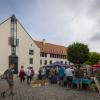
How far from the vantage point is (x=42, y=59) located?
82750mm

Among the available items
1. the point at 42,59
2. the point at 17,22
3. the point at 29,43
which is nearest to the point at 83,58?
the point at 42,59

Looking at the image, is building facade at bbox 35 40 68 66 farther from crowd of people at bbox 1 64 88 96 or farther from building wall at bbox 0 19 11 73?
crowd of people at bbox 1 64 88 96

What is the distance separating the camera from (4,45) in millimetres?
61875

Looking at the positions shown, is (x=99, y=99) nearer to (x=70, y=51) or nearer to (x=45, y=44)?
(x=70, y=51)

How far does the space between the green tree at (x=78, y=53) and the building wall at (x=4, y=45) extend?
2117 centimetres

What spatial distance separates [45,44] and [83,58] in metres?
17.1

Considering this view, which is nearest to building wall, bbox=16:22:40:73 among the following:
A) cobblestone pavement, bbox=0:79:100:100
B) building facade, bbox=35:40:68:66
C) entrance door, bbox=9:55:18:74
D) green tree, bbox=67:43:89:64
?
entrance door, bbox=9:55:18:74

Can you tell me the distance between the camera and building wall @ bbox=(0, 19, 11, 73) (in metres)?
60.9

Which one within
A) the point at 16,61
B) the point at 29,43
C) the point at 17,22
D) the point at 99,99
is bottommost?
the point at 99,99

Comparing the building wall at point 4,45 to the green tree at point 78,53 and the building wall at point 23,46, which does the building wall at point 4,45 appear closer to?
the building wall at point 23,46

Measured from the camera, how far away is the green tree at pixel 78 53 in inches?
3066

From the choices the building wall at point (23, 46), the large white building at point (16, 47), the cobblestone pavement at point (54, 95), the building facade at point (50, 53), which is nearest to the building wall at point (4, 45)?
the large white building at point (16, 47)

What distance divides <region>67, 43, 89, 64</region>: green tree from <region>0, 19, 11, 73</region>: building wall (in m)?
21.2

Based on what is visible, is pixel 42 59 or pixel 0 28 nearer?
pixel 0 28
